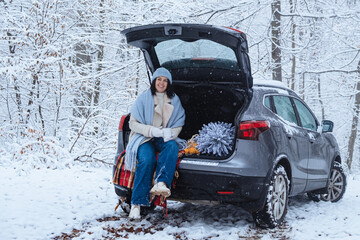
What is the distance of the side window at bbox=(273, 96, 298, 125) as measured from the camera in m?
5.27

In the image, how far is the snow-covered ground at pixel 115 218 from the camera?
4484mm

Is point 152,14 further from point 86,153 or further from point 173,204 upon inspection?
point 173,204

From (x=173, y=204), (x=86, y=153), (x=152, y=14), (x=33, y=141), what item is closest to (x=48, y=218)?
(x=173, y=204)

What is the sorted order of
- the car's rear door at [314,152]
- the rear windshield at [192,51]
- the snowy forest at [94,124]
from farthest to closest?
the car's rear door at [314,152], the rear windshield at [192,51], the snowy forest at [94,124]

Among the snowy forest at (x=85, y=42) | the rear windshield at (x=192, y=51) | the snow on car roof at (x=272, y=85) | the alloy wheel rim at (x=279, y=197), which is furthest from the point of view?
the snowy forest at (x=85, y=42)

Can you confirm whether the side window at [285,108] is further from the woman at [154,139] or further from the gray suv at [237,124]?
the woman at [154,139]

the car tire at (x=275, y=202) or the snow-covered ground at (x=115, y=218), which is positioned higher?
the car tire at (x=275, y=202)

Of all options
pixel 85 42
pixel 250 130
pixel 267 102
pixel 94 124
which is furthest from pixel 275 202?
pixel 85 42

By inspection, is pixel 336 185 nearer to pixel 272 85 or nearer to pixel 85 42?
pixel 272 85

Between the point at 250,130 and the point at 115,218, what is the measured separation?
2005mm

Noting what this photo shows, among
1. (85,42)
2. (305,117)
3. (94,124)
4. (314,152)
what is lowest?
(94,124)

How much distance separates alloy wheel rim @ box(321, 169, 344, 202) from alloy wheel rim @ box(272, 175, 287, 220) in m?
2.19

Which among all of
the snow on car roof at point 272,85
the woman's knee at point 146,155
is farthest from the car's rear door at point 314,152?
the woman's knee at point 146,155

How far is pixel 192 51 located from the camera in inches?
210
